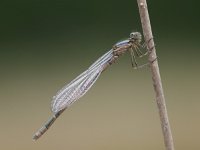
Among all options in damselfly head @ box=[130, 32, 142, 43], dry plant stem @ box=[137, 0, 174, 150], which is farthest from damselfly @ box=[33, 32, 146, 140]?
dry plant stem @ box=[137, 0, 174, 150]

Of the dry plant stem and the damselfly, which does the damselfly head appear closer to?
the damselfly

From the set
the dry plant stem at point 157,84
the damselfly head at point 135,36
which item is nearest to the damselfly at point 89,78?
the damselfly head at point 135,36

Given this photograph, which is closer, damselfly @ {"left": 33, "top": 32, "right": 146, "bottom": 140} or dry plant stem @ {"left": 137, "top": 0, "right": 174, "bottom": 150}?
dry plant stem @ {"left": 137, "top": 0, "right": 174, "bottom": 150}

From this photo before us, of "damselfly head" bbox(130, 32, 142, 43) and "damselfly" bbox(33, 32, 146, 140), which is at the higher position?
"damselfly head" bbox(130, 32, 142, 43)

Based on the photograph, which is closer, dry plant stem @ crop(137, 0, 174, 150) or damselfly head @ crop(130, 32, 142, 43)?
dry plant stem @ crop(137, 0, 174, 150)

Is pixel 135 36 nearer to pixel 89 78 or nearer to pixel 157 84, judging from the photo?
pixel 89 78

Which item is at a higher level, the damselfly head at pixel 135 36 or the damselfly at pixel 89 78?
the damselfly head at pixel 135 36

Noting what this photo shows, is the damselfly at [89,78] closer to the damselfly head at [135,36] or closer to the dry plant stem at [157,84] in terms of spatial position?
the damselfly head at [135,36]

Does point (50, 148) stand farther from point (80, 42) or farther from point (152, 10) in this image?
point (152, 10)

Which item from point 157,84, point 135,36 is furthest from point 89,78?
point 157,84
